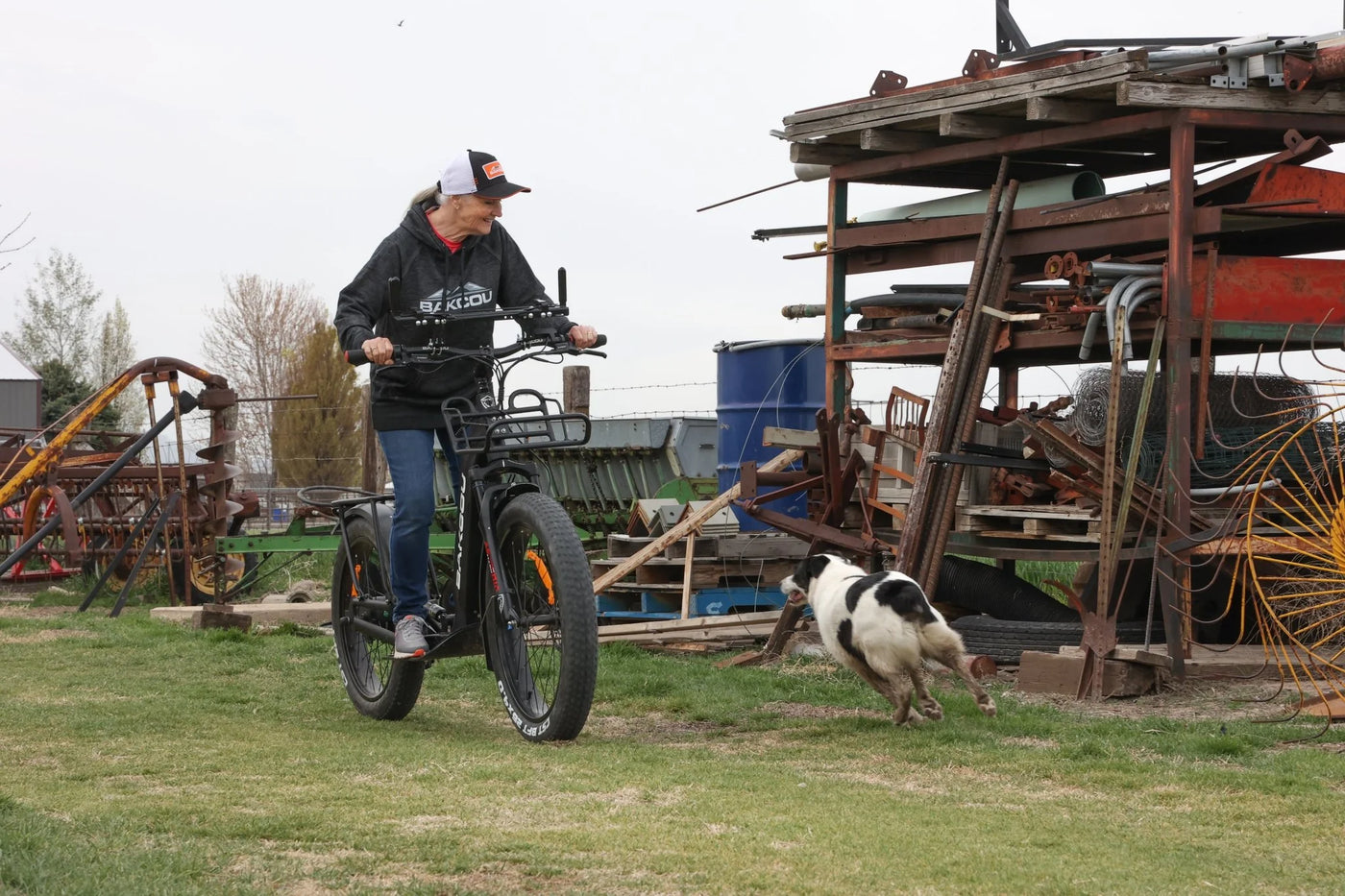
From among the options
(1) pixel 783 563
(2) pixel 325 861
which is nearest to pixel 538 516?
(2) pixel 325 861

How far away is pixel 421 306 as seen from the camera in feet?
20.8

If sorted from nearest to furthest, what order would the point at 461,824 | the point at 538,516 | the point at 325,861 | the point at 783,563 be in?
the point at 325,861
the point at 461,824
the point at 538,516
the point at 783,563

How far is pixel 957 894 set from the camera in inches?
142

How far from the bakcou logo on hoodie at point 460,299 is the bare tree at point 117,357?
161 ft

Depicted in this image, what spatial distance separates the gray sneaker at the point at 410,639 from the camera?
6.30m

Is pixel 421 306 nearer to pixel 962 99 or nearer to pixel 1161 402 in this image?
pixel 962 99

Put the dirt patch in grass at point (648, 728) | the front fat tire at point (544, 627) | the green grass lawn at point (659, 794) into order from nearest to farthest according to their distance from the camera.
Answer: the green grass lawn at point (659, 794) → the front fat tire at point (544, 627) → the dirt patch in grass at point (648, 728)

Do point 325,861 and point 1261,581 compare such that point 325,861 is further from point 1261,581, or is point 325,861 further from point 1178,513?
point 1261,581

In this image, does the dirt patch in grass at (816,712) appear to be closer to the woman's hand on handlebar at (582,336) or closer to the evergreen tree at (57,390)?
the woman's hand on handlebar at (582,336)

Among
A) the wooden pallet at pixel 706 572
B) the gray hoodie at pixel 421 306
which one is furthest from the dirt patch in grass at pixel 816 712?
the wooden pallet at pixel 706 572

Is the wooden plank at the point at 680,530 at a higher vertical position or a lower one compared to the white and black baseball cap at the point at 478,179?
lower

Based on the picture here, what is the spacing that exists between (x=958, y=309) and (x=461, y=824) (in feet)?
21.2

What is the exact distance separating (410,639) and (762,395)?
6140 mm

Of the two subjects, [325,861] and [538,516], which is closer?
[325,861]
